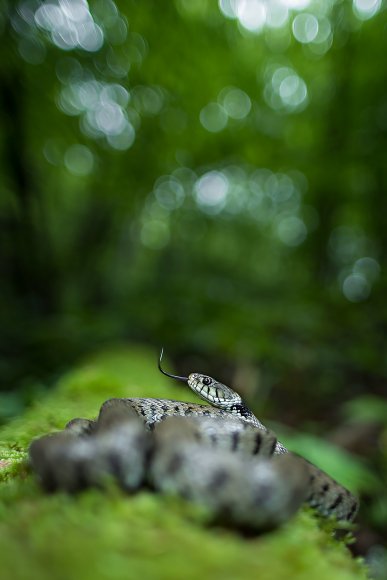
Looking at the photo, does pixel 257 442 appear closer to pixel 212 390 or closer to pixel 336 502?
pixel 336 502

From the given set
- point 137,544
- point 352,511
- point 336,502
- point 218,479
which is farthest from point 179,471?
point 352,511

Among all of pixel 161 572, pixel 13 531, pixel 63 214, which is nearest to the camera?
pixel 161 572

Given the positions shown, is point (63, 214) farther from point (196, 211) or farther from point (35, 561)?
point (35, 561)

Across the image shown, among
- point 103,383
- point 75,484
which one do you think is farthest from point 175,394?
point 75,484

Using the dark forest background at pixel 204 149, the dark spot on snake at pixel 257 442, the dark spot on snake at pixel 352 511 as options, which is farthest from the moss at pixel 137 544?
the dark forest background at pixel 204 149

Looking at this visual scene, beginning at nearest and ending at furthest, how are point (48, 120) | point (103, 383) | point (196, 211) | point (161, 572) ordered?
1. point (161, 572)
2. point (103, 383)
3. point (48, 120)
4. point (196, 211)

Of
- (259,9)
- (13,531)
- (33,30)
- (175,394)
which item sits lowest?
(175,394)

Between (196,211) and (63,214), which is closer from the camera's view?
(196,211)
